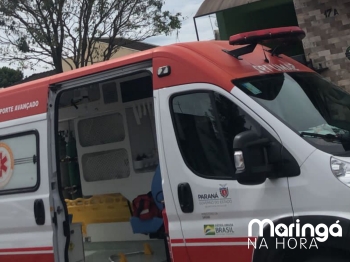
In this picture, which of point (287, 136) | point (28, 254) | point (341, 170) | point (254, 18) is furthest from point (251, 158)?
point (254, 18)

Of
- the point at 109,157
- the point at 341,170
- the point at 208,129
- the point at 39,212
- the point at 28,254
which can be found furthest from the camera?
the point at 109,157

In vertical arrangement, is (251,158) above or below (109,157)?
below

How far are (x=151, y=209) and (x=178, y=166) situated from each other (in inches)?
75.3

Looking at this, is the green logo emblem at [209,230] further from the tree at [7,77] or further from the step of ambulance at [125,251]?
the tree at [7,77]

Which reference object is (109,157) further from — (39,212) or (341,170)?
(341,170)

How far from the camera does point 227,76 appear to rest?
407 cm

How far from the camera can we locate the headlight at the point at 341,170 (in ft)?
11.5

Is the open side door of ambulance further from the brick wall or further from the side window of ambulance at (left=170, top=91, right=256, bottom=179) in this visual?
the brick wall

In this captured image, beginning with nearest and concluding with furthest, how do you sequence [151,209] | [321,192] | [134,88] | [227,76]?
[321,192]
[227,76]
[151,209]
[134,88]

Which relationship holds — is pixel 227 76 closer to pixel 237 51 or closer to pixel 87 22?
pixel 237 51

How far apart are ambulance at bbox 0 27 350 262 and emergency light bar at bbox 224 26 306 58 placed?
10 mm

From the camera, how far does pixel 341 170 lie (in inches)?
139

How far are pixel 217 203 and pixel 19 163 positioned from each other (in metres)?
2.40

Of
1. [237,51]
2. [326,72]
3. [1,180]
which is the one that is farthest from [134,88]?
[326,72]
